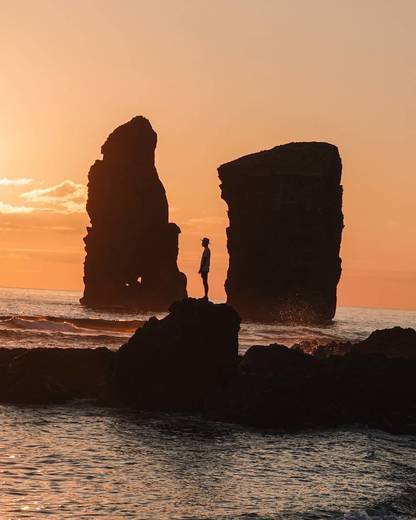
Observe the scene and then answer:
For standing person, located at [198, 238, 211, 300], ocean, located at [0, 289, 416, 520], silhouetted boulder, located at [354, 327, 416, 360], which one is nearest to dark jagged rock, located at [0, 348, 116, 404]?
ocean, located at [0, 289, 416, 520]

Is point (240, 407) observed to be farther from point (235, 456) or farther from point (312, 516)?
point (312, 516)

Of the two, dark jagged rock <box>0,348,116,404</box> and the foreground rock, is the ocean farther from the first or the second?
dark jagged rock <box>0,348,116,404</box>

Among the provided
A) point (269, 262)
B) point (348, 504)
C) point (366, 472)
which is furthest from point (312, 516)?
point (269, 262)

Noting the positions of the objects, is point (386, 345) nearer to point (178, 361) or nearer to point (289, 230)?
point (178, 361)

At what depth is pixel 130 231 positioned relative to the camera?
459 feet

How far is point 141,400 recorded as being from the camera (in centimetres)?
2227

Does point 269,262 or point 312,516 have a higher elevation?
point 269,262

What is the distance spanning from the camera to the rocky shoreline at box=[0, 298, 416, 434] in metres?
21.2

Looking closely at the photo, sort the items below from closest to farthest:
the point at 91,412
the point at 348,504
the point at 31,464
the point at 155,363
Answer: the point at 348,504
the point at 31,464
the point at 91,412
the point at 155,363

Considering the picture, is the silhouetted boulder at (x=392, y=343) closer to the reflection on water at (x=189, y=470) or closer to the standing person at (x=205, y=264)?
the standing person at (x=205, y=264)

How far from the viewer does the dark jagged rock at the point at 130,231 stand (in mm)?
137875

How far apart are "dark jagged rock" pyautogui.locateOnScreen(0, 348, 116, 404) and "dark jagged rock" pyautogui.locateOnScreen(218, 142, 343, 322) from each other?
83.3 m

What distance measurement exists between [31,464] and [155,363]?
833cm

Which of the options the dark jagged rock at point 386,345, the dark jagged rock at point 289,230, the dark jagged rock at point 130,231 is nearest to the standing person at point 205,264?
the dark jagged rock at point 386,345
